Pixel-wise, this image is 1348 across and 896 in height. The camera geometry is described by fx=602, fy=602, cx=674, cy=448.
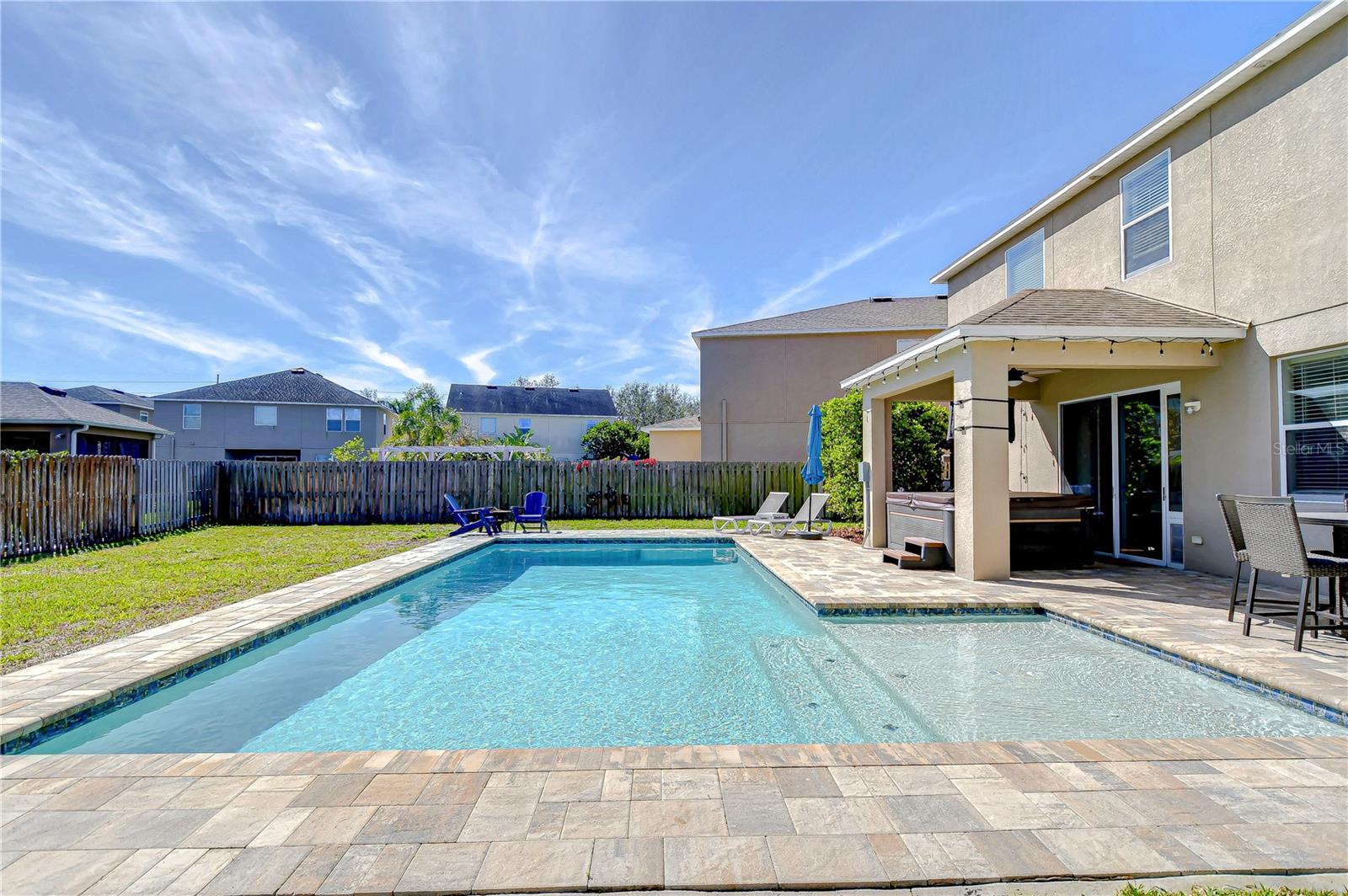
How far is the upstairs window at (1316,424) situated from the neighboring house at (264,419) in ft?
114

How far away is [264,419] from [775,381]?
89.1ft

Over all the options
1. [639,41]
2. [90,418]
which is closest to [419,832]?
[639,41]

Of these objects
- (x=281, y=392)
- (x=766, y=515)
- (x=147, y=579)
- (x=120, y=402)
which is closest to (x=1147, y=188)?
(x=766, y=515)

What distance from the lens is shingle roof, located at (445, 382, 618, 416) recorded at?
38.9 m

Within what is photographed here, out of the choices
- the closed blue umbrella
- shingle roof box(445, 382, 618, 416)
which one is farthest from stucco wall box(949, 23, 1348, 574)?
shingle roof box(445, 382, 618, 416)

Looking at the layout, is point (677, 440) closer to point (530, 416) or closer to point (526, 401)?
Result: point (530, 416)

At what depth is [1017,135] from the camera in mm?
11375

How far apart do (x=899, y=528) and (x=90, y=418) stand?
24.4m

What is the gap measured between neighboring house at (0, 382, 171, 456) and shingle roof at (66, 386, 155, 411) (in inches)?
270

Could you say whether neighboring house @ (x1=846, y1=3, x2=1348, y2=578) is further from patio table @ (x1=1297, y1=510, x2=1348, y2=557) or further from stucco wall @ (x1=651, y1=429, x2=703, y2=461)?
stucco wall @ (x1=651, y1=429, x2=703, y2=461)

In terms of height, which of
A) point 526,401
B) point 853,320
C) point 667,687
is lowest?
point 667,687

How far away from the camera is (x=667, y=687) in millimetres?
4613

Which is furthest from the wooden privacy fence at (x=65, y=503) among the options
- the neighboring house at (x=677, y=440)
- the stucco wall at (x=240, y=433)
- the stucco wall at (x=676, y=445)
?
the stucco wall at (x=240, y=433)

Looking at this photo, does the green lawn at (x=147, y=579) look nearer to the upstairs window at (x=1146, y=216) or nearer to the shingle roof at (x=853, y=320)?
the shingle roof at (x=853, y=320)
